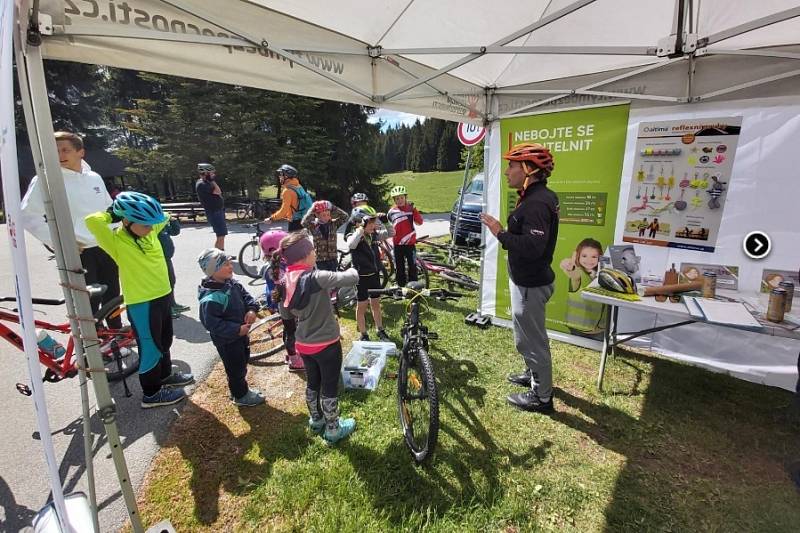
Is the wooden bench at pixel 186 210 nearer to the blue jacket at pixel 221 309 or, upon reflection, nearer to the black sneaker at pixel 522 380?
the blue jacket at pixel 221 309

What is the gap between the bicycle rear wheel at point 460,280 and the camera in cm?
711

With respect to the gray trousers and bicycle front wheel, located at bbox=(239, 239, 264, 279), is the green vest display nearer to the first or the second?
the gray trousers

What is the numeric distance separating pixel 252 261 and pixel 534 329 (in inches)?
286

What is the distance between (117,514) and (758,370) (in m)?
6.28

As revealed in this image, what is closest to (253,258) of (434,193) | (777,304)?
(777,304)

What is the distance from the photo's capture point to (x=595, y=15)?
326 centimetres

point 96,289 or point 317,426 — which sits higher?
point 96,289

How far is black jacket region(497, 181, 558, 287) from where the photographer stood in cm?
292

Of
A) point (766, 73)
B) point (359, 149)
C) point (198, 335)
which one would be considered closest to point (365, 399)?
point (198, 335)

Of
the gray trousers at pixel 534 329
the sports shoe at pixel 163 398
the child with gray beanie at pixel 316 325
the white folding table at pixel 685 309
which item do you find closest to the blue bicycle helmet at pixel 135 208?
the child with gray beanie at pixel 316 325

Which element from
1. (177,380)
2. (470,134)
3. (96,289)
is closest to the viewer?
(96,289)

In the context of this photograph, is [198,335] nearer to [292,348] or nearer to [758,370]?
[292,348]

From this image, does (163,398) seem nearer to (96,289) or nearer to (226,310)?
(226,310)

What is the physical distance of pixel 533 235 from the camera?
2.90m
